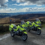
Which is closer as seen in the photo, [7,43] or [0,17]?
[7,43]

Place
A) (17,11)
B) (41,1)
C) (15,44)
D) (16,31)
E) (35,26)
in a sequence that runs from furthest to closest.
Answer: (41,1)
(17,11)
(35,26)
(16,31)
(15,44)

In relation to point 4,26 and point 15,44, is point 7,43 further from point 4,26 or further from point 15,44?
point 4,26

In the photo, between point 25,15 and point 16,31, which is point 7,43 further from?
point 25,15

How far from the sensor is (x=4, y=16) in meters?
2.35

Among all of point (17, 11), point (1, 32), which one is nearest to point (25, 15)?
point (17, 11)

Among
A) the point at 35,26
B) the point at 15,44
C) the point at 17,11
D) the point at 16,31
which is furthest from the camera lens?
the point at 17,11

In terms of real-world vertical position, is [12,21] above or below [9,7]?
below

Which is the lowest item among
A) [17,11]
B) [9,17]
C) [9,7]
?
[9,17]

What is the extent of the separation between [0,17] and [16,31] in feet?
2.85

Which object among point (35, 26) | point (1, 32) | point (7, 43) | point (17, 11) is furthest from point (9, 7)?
point (7, 43)

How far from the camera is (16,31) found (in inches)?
71.6

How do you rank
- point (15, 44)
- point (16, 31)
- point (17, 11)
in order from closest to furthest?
point (15, 44) < point (16, 31) < point (17, 11)

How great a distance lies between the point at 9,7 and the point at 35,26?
109cm

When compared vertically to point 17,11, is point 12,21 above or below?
below
